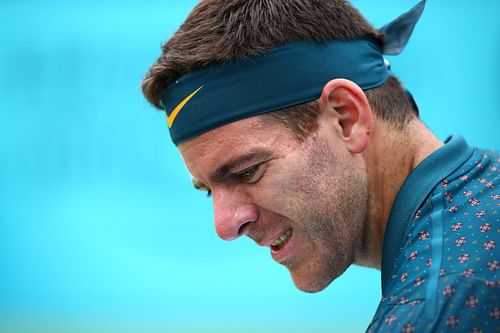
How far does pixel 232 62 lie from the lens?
4.96 feet

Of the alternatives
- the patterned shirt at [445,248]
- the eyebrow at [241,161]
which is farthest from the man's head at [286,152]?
the patterned shirt at [445,248]

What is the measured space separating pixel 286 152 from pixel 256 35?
253 mm

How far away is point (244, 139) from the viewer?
148 centimetres

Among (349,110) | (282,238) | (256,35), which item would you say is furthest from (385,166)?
(256,35)

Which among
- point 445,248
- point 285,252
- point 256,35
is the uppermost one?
point 256,35

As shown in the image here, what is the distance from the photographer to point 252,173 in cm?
150

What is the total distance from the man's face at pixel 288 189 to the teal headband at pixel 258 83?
0.03 metres

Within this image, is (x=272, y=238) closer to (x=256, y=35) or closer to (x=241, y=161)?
(x=241, y=161)

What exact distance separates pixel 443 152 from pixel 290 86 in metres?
0.34

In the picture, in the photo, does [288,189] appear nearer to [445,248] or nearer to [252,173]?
[252,173]

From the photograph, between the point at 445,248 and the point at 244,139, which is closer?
the point at 445,248

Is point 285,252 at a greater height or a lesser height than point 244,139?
lesser

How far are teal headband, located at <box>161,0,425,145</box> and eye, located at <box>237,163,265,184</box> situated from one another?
11cm

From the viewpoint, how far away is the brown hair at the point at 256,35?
1.51m
